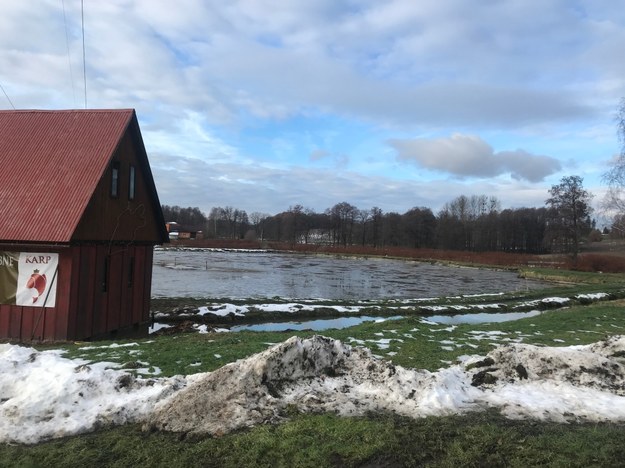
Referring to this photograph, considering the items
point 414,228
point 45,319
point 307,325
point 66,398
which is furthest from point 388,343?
point 414,228

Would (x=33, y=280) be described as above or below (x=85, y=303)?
above

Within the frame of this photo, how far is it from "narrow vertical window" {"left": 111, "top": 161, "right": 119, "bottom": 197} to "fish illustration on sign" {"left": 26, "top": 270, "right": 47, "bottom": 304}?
3352 mm

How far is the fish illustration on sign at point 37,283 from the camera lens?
43.1 feet

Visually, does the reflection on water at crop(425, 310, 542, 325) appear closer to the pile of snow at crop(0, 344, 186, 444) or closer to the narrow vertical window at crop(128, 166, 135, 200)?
the narrow vertical window at crop(128, 166, 135, 200)

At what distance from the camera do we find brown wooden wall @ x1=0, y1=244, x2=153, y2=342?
13078 millimetres

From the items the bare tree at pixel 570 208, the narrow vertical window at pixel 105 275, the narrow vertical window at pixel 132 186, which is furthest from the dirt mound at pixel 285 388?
the bare tree at pixel 570 208

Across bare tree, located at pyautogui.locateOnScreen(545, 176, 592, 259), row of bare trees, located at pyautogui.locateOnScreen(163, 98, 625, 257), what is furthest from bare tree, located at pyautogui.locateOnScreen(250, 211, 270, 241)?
bare tree, located at pyautogui.locateOnScreen(545, 176, 592, 259)

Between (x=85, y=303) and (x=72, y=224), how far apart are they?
7.77 ft

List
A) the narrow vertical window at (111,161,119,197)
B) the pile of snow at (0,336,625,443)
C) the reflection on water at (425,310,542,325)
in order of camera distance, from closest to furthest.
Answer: the pile of snow at (0,336,625,443) → the narrow vertical window at (111,161,119,197) → the reflection on water at (425,310,542,325)

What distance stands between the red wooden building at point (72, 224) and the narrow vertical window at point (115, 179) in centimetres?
3

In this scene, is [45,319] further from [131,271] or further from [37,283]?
[131,271]

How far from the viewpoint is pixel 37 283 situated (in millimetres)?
13172

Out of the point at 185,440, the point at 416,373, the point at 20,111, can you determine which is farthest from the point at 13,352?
the point at 20,111

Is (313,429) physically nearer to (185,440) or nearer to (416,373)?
(185,440)
